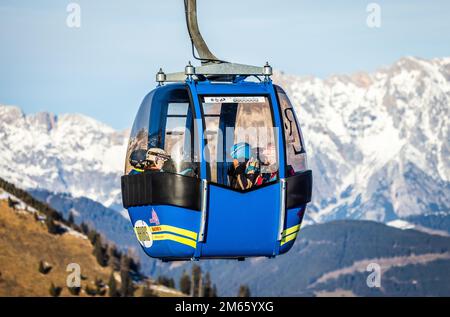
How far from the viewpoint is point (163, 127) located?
21875 mm

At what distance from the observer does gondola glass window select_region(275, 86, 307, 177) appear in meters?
20.8

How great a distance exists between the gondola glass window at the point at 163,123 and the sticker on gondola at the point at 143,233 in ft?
3.24

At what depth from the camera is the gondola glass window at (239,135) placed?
20.1 m

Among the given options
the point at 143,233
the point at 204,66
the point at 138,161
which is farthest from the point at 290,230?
the point at 204,66

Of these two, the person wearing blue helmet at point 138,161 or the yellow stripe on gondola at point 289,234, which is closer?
the yellow stripe on gondola at point 289,234

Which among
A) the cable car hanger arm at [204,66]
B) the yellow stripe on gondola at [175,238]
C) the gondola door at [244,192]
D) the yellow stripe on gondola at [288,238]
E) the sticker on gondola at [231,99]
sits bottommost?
the yellow stripe on gondola at [288,238]

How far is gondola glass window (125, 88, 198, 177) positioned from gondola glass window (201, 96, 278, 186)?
0.47 meters

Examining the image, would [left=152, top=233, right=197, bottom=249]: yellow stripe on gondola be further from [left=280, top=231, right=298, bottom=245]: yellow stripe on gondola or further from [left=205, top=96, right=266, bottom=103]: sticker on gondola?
[left=205, top=96, right=266, bottom=103]: sticker on gondola

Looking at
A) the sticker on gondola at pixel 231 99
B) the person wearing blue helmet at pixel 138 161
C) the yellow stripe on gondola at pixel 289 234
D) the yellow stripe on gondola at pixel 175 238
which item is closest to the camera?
the yellow stripe on gondola at pixel 175 238

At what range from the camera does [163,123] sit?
2194cm

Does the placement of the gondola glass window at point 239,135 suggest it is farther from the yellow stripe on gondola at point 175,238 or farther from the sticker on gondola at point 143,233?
the sticker on gondola at point 143,233

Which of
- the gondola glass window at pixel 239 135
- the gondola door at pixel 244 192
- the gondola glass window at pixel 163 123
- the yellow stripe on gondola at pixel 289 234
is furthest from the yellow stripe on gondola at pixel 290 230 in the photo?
the gondola glass window at pixel 163 123
